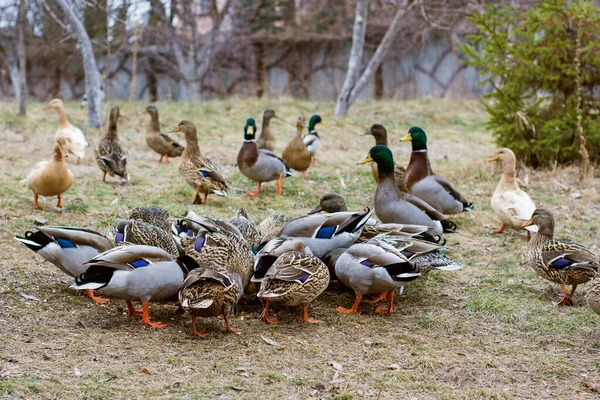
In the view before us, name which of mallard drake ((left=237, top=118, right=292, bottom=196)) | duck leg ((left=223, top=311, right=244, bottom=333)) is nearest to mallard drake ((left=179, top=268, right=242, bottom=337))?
duck leg ((left=223, top=311, right=244, bottom=333))

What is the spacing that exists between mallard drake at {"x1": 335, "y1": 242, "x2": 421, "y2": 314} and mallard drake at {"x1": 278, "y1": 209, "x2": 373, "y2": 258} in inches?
16.4

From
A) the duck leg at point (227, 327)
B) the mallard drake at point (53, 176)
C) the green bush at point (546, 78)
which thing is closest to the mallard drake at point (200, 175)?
the mallard drake at point (53, 176)

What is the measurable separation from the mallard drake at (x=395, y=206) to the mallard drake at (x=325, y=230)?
0.88m

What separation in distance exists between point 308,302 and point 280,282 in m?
0.29

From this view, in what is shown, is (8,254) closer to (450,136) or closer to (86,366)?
(86,366)

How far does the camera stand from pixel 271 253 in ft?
16.2

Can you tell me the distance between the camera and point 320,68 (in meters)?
22.5

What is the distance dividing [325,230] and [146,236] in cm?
136

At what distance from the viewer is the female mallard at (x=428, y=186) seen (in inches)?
285

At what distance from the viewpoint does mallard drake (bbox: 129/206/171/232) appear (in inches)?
231

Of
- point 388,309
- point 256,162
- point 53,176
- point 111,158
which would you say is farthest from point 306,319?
point 111,158

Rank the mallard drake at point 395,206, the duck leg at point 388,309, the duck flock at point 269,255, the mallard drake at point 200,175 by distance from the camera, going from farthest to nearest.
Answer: the mallard drake at point 200,175, the mallard drake at point 395,206, the duck leg at point 388,309, the duck flock at point 269,255

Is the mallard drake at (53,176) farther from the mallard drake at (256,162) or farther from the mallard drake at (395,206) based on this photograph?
the mallard drake at (395,206)

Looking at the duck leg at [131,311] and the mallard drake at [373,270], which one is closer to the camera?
the duck leg at [131,311]
